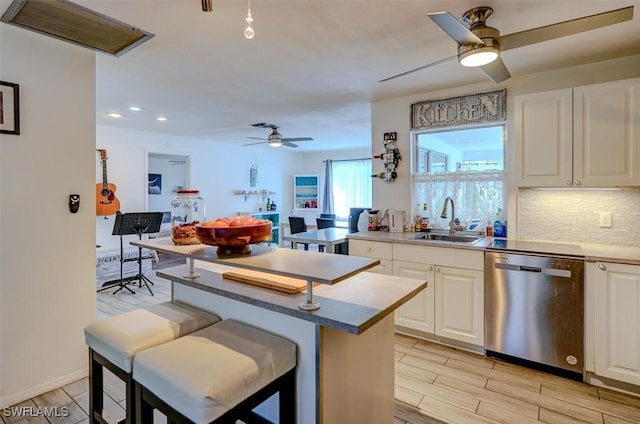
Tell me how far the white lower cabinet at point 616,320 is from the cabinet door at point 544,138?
0.71 m

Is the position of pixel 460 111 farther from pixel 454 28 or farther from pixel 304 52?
pixel 454 28

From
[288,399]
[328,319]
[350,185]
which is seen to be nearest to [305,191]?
[350,185]

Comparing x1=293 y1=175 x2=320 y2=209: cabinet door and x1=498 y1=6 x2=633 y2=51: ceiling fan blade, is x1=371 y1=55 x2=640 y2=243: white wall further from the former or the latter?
x1=293 y1=175 x2=320 y2=209: cabinet door

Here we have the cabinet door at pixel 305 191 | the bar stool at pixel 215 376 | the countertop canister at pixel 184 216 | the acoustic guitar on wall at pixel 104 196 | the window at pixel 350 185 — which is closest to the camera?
the bar stool at pixel 215 376

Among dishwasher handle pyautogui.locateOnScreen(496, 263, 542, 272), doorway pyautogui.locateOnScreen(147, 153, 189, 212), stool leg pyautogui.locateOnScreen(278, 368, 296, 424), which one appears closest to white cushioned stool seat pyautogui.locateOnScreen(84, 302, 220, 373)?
stool leg pyautogui.locateOnScreen(278, 368, 296, 424)

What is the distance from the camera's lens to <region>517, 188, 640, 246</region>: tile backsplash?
8.52ft

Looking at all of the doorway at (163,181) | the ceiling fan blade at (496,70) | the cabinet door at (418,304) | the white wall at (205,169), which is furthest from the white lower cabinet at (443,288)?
the doorway at (163,181)

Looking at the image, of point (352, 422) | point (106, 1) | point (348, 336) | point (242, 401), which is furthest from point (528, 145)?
point (106, 1)

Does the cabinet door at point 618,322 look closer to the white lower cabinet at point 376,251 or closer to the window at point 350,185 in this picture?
the white lower cabinet at point 376,251

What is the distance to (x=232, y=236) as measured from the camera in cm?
148

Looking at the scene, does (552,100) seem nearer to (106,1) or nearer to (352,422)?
(352,422)

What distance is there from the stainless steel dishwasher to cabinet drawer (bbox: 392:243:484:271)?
0.09m

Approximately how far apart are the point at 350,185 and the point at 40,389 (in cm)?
664

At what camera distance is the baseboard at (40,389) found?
2059 millimetres
